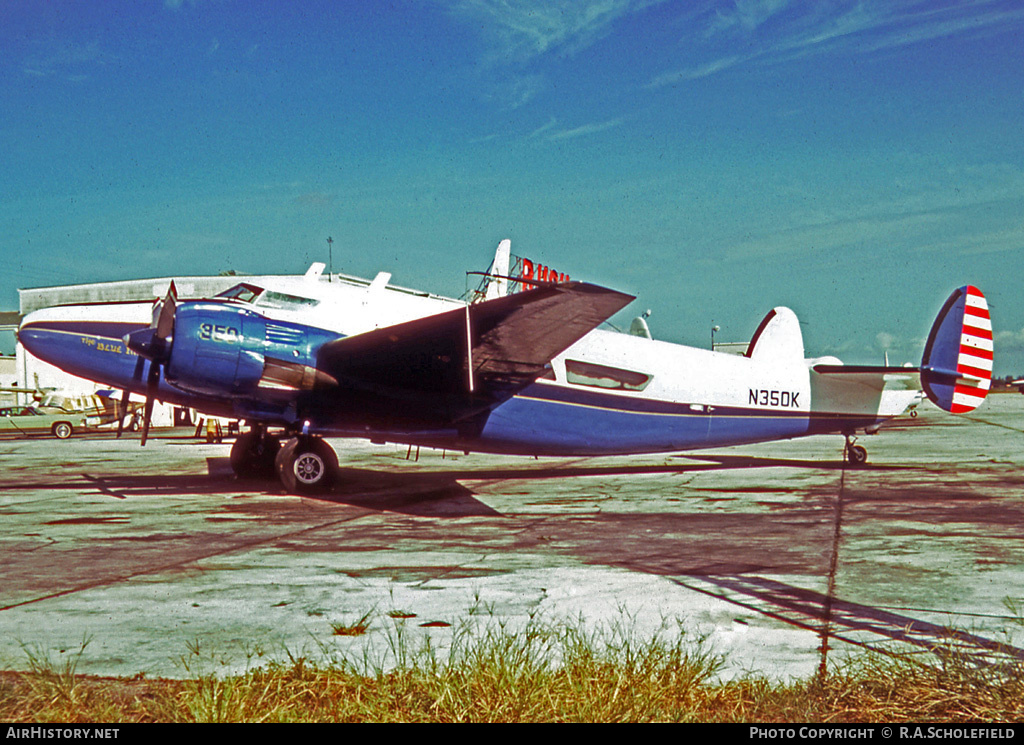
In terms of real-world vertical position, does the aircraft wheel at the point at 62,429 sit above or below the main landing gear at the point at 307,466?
above

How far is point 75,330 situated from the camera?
14039mm

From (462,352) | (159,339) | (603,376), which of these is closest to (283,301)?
(159,339)

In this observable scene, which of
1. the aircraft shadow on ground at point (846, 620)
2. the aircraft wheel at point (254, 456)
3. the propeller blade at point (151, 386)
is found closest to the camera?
the aircraft shadow on ground at point (846, 620)

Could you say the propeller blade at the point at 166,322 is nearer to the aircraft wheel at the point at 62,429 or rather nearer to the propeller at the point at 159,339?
the propeller at the point at 159,339

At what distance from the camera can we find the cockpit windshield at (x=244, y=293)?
543 inches

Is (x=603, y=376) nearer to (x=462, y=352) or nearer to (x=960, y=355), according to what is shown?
(x=462, y=352)

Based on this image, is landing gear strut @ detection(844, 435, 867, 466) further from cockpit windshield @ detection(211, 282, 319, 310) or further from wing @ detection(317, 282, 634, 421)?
cockpit windshield @ detection(211, 282, 319, 310)

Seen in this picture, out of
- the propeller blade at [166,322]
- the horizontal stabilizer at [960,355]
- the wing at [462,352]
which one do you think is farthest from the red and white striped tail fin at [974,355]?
the propeller blade at [166,322]

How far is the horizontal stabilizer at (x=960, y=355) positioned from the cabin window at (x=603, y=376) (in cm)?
609

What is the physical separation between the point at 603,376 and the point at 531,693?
1193cm

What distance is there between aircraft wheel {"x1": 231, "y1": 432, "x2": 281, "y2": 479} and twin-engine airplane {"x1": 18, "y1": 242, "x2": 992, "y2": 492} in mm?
39

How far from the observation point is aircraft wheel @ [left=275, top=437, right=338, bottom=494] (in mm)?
13562

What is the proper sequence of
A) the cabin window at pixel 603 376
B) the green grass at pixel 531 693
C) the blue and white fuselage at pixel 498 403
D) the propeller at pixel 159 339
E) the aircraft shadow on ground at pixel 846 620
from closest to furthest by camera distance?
1. the green grass at pixel 531 693
2. the aircraft shadow on ground at pixel 846 620
3. the propeller at pixel 159 339
4. the blue and white fuselage at pixel 498 403
5. the cabin window at pixel 603 376
